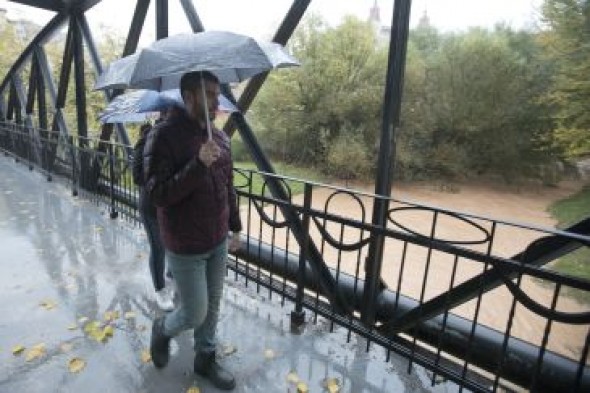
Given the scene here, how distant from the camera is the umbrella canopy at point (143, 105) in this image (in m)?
3.08

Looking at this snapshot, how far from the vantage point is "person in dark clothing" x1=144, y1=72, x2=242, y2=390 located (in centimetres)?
205

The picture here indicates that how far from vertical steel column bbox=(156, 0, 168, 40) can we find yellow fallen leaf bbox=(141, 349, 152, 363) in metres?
4.04

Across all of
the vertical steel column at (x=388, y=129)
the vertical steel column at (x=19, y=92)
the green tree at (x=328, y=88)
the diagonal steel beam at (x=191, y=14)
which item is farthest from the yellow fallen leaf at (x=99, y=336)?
the green tree at (x=328, y=88)

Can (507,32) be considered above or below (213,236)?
above

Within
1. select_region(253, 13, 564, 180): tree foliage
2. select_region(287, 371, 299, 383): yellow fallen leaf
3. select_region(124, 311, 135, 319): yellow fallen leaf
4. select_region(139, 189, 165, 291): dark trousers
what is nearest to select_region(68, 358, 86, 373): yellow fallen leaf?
select_region(124, 311, 135, 319): yellow fallen leaf

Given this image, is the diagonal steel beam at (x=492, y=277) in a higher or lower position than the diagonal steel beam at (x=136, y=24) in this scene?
lower

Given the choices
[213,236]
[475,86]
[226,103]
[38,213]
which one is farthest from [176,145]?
[475,86]

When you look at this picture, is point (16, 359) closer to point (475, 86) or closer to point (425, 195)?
point (425, 195)

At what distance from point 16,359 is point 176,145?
2066mm

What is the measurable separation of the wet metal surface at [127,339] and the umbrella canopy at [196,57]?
6.22ft

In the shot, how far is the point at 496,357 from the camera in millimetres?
2896

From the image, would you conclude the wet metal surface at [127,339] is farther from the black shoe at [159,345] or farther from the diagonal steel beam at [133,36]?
the diagonal steel beam at [133,36]

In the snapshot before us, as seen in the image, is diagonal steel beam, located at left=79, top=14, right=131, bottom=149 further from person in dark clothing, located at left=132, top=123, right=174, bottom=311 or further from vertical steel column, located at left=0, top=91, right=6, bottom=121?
vertical steel column, located at left=0, top=91, right=6, bottom=121

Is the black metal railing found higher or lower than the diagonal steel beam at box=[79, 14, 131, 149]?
lower
